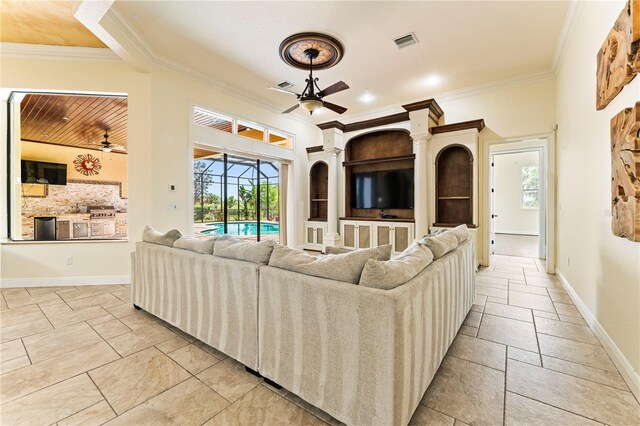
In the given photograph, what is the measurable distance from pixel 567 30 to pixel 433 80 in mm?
1776

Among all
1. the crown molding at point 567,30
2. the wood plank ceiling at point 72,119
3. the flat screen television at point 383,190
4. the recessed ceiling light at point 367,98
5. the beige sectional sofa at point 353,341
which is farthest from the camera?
the flat screen television at point 383,190

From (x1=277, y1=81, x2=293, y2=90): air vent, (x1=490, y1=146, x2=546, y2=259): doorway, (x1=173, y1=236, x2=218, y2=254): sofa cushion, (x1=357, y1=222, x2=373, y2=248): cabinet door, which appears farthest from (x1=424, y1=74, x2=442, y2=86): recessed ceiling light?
(x1=490, y1=146, x2=546, y2=259): doorway

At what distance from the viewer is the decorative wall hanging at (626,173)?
1.61 metres

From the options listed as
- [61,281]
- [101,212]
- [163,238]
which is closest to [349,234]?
[163,238]

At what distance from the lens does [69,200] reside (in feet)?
22.0

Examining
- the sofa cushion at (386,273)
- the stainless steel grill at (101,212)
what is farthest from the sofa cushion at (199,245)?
the stainless steel grill at (101,212)

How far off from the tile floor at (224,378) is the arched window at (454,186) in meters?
2.36

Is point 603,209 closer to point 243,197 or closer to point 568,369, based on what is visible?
point 568,369

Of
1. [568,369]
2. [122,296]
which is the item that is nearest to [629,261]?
[568,369]

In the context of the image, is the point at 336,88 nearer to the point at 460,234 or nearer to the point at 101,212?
the point at 460,234

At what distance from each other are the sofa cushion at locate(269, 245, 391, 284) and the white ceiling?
112 inches

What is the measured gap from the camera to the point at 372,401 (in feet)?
4.15

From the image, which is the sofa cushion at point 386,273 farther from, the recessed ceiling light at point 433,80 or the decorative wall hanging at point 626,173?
the recessed ceiling light at point 433,80

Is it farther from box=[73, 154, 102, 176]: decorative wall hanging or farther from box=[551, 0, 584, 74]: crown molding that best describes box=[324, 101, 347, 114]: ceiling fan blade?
box=[73, 154, 102, 176]: decorative wall hanging
